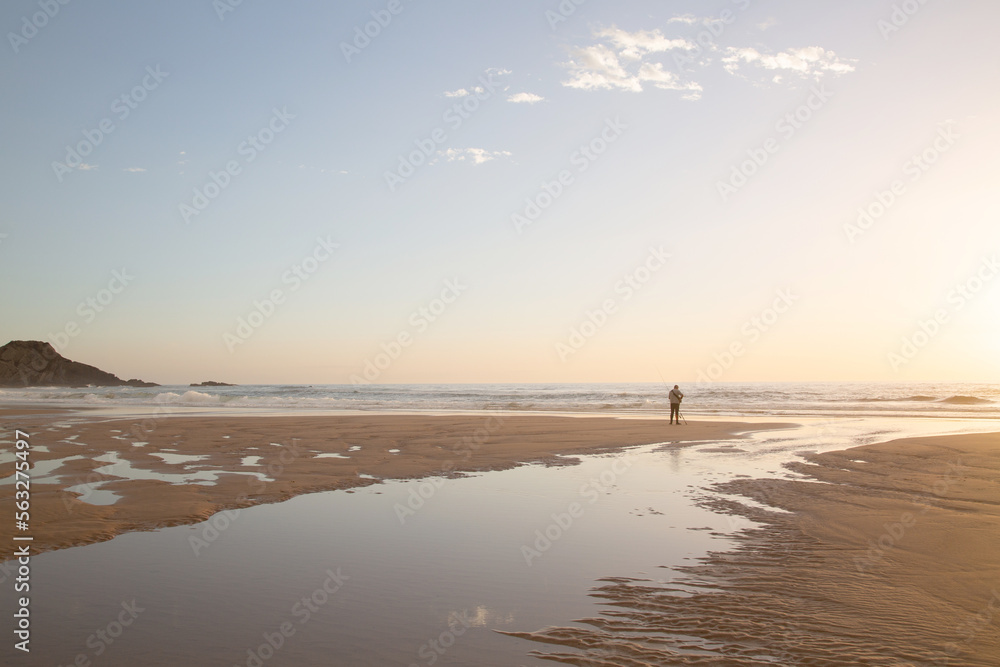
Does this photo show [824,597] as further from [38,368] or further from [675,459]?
[38,368]

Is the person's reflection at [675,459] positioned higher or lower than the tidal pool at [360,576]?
lower

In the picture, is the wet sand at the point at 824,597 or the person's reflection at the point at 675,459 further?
the person's reflection at the point at 675,459

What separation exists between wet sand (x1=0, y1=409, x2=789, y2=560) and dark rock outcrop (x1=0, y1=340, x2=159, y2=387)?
106 meters

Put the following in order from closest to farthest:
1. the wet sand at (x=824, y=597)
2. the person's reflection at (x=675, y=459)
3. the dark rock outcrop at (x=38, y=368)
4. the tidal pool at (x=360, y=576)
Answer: the wet sand at (x=824, y=597), the tidal pool at (x=360, y=576), the person's reflection at (x=675, y=459), the dark rock outcrop at (x=38, y=368)

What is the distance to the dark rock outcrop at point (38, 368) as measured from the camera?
351 feet

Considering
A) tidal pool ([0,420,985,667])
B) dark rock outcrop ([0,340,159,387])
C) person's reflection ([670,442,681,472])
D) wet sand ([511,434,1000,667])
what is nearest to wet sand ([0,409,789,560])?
tidal pool ([0,420,985,667])

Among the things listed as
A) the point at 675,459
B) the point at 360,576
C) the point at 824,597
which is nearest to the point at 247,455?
the point at 360,576

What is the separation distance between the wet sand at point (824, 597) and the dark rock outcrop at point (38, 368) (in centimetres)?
12991

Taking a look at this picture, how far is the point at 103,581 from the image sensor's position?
5.55m

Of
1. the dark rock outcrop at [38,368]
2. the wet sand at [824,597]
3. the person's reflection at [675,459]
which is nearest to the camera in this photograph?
the wet sand at [824,597]

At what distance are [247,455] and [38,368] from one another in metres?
124

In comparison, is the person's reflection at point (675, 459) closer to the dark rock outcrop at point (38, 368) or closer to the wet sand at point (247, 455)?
the wet sand at point (247, 455)

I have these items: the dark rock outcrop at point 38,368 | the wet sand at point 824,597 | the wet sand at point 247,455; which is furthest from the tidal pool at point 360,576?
the dark rock outcrop at point 38,368

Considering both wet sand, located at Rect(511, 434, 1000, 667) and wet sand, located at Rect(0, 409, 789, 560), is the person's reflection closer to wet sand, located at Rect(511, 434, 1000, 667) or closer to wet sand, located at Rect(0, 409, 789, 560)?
wet sand, located at Rect(0, 409, 789, 560)
